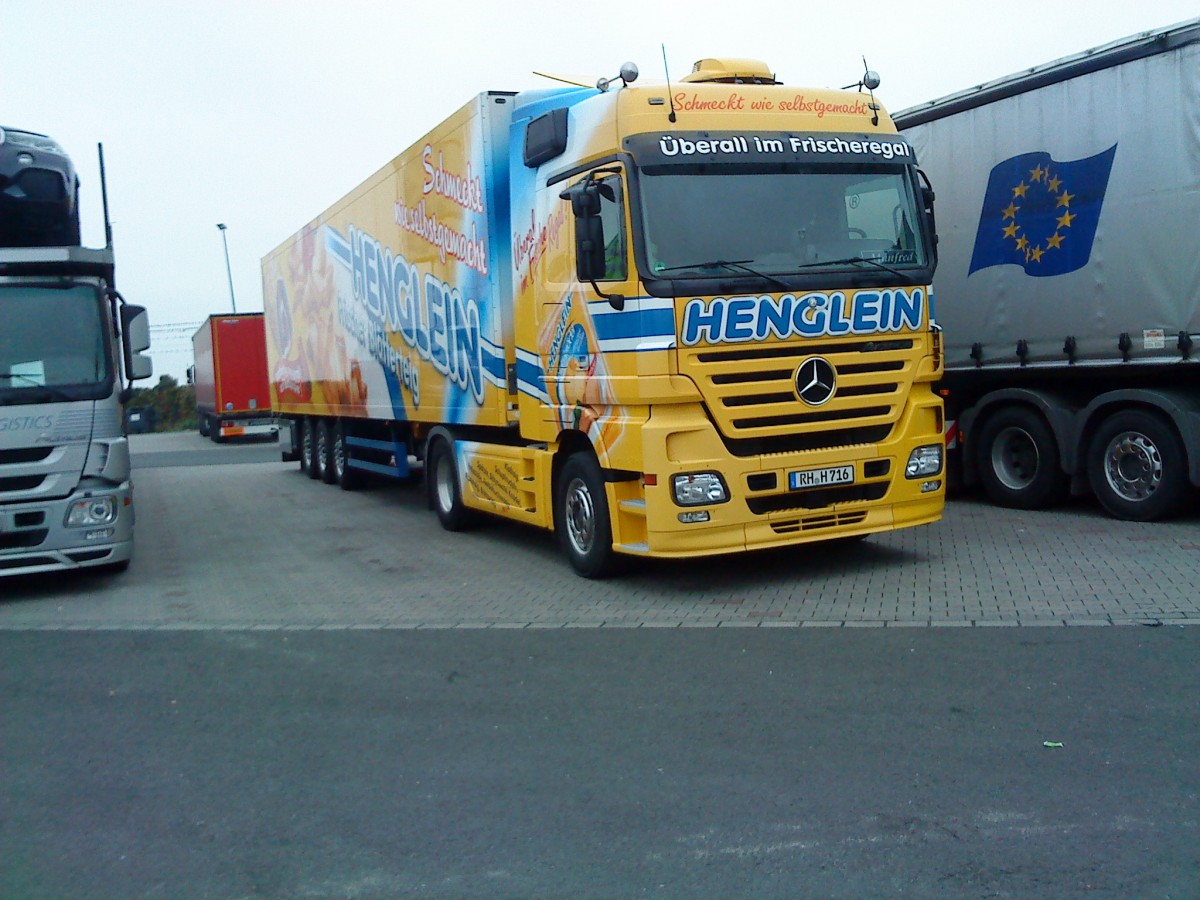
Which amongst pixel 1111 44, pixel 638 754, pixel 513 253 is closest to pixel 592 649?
pixel 638 754

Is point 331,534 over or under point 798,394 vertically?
under

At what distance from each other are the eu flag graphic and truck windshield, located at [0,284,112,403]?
317 inches

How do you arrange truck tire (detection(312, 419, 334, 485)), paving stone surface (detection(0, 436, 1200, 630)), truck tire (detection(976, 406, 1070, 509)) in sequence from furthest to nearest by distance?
truck tire (detection(312, 419, 334, 485))
truck tire (detection(976, 406, 1070, 509))
paving stone surface (detection(0, 436, 1200, 630))

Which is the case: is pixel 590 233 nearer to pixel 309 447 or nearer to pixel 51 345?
pixel 51 345

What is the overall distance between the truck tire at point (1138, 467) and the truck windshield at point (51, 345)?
27.8ft

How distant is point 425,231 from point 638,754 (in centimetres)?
803

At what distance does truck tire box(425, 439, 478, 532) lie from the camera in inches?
489

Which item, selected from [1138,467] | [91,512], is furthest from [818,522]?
[91,512]

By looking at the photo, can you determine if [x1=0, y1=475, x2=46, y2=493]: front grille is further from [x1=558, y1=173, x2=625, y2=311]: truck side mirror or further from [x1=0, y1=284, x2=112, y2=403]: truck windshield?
[x1=558, y1=173, x2=625, y2=311]: truck side mirror

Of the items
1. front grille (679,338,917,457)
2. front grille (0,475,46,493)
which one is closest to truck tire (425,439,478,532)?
front grille (0,475,46,493)

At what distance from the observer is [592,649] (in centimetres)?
729

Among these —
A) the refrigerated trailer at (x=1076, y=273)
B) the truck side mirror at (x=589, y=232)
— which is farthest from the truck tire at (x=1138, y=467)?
the truck side mirror at (x=589, y=232)

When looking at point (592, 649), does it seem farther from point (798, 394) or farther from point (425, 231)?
point (425, 231)

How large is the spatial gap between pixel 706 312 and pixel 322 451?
1222 centimetres
